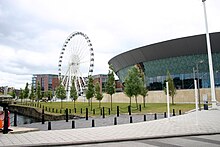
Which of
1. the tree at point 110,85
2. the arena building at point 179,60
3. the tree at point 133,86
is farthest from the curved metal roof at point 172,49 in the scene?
the tree at point 133,86

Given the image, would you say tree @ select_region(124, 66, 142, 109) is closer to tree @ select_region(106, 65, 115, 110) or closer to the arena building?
tree @ select_region(106, 65, 115, 110)

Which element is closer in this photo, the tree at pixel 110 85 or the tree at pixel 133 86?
the tree at pixel 133 86

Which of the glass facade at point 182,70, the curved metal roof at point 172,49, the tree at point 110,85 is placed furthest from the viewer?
the glass facade at point 182,70

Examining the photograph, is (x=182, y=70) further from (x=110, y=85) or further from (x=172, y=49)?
(x=110, y=85)

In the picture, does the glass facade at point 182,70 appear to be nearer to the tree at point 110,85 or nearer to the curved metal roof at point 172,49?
the curved metal roof at point 172,49

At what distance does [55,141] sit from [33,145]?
104 centimetres

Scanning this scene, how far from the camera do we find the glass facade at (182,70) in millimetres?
60891

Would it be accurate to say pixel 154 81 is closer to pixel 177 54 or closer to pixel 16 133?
pixel 177 54

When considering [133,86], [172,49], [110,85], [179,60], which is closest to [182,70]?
[179,60]

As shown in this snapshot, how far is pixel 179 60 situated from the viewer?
64.5m

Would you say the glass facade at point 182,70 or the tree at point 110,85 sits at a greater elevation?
the glass facade at point 182,70

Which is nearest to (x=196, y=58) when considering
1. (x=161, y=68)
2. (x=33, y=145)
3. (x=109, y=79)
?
(x=161, y=68)

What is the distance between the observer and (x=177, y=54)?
2518 inches

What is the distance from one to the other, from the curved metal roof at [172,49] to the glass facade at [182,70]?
1433mm
